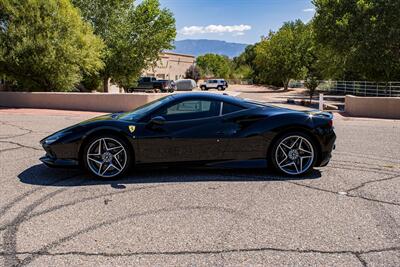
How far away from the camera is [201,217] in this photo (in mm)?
4234

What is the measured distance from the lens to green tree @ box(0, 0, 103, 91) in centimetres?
1830

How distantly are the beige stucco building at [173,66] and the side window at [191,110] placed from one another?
60.5 meters

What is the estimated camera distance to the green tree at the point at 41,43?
18297 millimetres

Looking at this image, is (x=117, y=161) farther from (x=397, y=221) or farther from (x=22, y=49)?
(x=22, y=49)

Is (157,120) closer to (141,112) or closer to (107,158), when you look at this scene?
(141,112)

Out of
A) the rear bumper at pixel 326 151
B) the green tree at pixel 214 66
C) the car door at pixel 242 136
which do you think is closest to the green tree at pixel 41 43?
the car door at pixel 242 136

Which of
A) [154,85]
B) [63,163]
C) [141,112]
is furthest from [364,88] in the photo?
[63,163]

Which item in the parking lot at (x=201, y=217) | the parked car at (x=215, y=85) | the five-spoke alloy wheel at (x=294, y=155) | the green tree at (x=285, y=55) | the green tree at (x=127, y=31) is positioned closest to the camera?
the parking lot at (x=201, y=217)

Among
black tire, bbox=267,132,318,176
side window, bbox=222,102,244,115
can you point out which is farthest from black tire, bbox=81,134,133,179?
black tire, bbox=267,132,318,176

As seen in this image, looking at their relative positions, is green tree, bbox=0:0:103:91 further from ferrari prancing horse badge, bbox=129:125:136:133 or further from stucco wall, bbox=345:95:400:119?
ferrari prancing horse badge, bbox=129:125:136:133

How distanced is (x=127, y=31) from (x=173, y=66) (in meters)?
49.7

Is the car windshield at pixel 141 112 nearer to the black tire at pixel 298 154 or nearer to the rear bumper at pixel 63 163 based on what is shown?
the rear bumper at pixel 63 163

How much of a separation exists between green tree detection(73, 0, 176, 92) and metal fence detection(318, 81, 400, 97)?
15.9 metres

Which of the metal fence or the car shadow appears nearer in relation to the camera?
the car shadow
